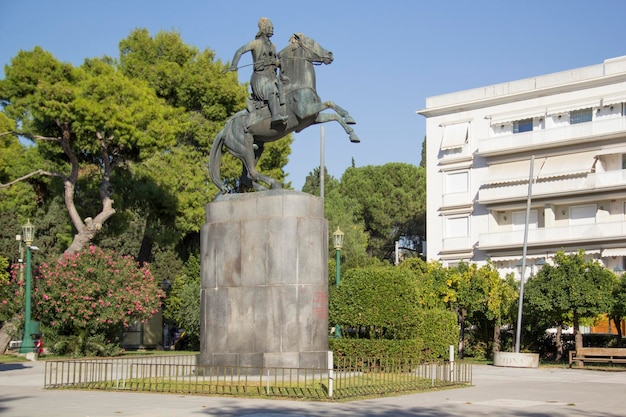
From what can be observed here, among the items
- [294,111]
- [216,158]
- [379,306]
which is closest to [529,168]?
[379,306]

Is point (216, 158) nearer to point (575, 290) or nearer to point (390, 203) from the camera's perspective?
point (575, 290)

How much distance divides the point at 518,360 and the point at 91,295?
1512 cm

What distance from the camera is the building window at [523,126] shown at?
173ft

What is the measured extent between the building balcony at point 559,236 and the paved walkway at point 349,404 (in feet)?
94.1

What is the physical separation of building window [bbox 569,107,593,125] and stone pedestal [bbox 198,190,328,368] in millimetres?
34125

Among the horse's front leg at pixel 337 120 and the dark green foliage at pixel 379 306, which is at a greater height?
the horse's front leg at pixel 337 120

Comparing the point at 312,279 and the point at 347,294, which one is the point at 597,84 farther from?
the point at 312,279

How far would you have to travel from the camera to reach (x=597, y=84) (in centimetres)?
4922

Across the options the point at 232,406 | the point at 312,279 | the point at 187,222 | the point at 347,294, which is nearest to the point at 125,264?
the point at 187,222

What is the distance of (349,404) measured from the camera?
15.5 meters

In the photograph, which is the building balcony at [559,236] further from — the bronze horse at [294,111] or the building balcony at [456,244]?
the bronze horse at [294,111]

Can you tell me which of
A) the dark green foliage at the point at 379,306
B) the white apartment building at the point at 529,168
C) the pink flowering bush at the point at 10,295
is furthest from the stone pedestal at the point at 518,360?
the white apartment building at the point at 529,168

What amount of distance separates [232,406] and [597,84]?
3934cm

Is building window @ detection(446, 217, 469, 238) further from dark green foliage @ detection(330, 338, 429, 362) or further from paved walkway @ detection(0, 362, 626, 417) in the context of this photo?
paved walkway @ detection(0, 362, 626, 417)
